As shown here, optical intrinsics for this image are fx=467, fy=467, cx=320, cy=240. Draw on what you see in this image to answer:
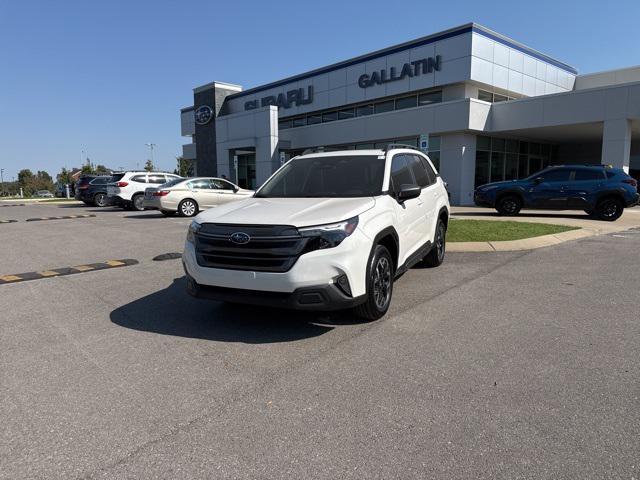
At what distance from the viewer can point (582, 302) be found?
5805mm

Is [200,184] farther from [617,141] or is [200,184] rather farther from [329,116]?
[617,141]

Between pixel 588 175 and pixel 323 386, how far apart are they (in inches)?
581

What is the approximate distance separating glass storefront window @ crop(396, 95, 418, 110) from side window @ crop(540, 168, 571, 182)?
12.6 metres

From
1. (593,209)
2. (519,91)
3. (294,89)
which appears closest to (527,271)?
(593,209)

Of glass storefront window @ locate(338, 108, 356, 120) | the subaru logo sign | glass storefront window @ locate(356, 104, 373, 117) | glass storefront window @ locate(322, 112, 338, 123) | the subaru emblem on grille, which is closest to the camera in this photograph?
the subaru emblem on grille

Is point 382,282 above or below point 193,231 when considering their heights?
below

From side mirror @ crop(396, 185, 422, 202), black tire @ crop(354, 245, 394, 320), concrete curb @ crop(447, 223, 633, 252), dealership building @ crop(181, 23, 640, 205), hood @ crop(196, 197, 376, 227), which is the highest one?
dealership building @ crop(181, 23, 640, 205)

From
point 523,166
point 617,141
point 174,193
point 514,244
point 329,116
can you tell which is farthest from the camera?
point 329,116

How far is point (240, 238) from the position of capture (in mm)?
4441

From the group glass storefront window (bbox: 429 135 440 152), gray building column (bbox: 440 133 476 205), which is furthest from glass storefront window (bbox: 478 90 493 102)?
glass storefront window (bbox: 429 135 440 152)

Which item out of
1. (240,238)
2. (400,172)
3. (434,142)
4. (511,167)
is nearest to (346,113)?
(434,142)

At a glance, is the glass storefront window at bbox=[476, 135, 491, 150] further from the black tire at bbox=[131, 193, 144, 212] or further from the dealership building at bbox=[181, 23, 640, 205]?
the black tire at bbox=[131, 193, 144, 212]

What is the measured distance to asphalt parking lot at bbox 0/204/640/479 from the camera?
8.71ft

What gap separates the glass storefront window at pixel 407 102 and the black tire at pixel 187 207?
49.5 ft
